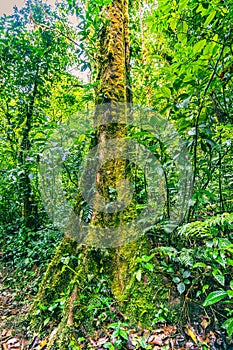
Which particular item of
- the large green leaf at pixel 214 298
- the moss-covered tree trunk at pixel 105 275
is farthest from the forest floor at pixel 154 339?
the large green leaf at pixel 214 298

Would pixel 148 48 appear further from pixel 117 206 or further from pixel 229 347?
pixel 229 347

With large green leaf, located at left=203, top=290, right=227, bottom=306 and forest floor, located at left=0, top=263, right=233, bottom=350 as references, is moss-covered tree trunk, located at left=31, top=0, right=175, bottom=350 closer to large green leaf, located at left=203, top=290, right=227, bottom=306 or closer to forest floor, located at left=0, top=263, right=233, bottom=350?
forest floor, located at left=0, top=263, right=233, bottom=350

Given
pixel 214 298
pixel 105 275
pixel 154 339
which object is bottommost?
pixel 154 339

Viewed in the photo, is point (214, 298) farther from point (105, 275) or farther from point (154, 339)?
point (105, 275)

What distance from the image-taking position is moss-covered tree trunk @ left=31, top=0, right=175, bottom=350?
191 centimetres

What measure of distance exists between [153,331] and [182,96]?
1.84 metres

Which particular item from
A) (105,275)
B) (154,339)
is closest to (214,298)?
(154,339)

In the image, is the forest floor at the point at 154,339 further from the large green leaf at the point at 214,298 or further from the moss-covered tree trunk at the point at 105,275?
the large green leaf at the point at 214,298

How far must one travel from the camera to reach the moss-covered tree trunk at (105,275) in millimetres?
Result: 1911

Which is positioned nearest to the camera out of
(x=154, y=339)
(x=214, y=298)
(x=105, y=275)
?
(x=214, y=298)

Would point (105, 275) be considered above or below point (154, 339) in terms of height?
above

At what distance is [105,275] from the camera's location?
222cm

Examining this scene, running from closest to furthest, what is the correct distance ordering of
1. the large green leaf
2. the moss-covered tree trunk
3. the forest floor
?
the large green leaf, the forest floor, the moss-covered tree trunk

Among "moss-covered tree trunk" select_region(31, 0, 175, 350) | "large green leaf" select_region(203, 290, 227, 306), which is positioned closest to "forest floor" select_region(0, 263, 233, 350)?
"moss-covered tree trunk" select_region(31, 0, 175, 350)
